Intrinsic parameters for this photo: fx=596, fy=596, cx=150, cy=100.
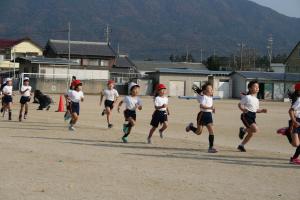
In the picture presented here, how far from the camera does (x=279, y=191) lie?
759cm

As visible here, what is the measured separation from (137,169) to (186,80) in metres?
57.1

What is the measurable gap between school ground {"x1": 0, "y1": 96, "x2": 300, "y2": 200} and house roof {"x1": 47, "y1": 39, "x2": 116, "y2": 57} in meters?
58.8

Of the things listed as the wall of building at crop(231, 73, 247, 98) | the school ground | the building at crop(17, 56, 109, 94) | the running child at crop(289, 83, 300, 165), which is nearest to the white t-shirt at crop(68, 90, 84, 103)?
the school ground

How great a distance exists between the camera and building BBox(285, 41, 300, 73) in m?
76.5

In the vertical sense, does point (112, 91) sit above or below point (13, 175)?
above

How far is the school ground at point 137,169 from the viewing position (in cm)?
723

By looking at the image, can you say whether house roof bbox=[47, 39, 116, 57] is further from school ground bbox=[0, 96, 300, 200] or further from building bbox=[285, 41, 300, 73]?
school ground bbox=[0, 96, 300, 200]

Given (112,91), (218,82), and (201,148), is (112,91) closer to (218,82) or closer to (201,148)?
(201,148)

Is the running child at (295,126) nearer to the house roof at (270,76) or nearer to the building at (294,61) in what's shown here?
the house roof at (270,76)

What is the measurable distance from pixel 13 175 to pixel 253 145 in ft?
23.6

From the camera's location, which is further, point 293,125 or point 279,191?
point 293,125

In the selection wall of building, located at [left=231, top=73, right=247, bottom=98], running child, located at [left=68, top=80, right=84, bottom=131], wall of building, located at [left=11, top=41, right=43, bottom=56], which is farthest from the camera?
wall of building, located at [left=11, top=41, right=43, bottom=56]

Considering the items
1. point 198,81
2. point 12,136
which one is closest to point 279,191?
point 12,136

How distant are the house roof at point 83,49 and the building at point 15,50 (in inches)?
291
